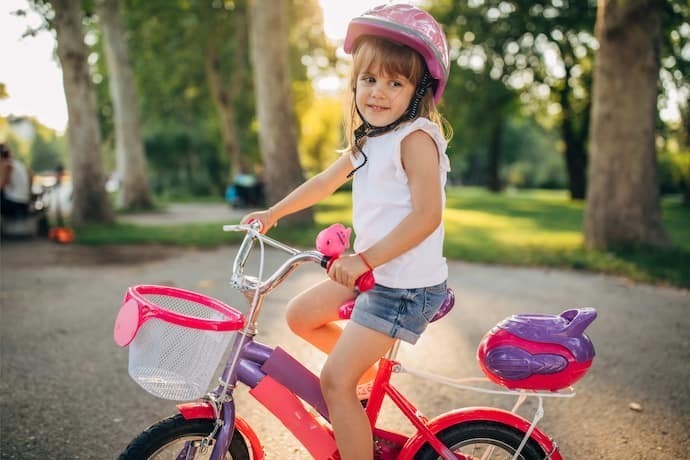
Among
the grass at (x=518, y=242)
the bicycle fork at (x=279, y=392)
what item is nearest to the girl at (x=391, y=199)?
the bicycle fork at (x=279, y=392)

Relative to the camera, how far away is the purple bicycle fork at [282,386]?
207 centimetres

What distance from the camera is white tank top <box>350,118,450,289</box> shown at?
1963 millimetres

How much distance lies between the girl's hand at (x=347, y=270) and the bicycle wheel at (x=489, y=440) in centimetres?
72

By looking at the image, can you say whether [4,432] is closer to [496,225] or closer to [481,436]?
[481,436]

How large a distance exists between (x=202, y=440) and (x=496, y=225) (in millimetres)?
12225

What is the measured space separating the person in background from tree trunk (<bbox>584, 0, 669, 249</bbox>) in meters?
9.38

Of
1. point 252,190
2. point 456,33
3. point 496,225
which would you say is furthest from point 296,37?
point 496,225

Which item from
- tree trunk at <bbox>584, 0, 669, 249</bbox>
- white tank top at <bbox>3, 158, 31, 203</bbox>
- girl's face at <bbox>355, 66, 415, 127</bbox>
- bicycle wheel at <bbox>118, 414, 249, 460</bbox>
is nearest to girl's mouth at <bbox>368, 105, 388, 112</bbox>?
girl's face at <bbox>355, 66, 415, 127</bbox>

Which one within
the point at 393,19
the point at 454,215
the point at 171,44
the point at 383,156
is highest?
the point at 171,44

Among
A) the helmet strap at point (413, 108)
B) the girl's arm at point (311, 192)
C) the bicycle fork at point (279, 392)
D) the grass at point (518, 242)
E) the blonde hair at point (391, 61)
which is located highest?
the blonde hair at point (391, 61)

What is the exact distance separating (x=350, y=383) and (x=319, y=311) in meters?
0.32

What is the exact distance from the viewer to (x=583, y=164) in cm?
2700

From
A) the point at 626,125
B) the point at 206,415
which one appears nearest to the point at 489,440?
the point at 206,415

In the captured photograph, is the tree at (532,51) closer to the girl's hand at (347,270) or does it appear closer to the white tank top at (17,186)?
the white tank top at (17,186)
